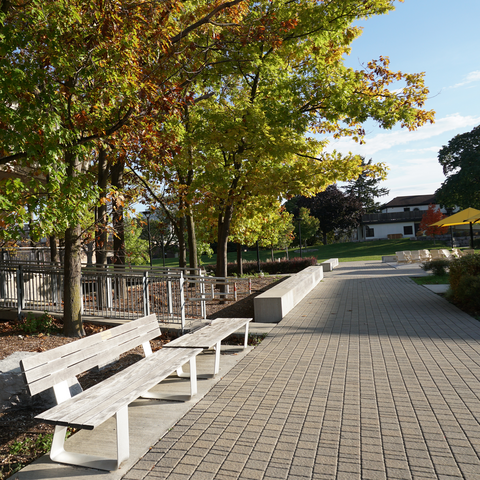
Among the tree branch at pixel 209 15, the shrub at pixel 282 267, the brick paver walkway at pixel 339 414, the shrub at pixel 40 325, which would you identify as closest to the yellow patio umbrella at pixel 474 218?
the shrub at pixel 282 267

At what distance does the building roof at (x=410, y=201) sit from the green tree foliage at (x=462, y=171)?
2483 centimetres

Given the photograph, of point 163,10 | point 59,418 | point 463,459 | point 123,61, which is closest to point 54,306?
point 123,61

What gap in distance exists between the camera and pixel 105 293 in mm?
10195

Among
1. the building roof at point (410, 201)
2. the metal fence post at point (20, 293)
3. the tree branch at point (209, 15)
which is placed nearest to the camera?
the tree branch at point (209, 15)

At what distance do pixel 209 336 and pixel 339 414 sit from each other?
2249 mm

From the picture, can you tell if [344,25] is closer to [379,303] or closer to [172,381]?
[379,303]

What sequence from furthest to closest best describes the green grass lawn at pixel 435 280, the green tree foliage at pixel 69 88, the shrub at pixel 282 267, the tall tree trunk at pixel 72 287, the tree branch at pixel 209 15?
1. the shrub at pixel 282 267
2. the green grass lawn at pixel 435 280
3. the tall tree trunk at pixel 72 287
4. the tree branch at pixel 209 15
5. the green tree foliage at pixel 69 88

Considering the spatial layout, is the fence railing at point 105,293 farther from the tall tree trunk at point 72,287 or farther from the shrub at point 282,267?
the shrub at point 282,267

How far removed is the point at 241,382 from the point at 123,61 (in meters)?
5.48

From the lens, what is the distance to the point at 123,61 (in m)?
6.96

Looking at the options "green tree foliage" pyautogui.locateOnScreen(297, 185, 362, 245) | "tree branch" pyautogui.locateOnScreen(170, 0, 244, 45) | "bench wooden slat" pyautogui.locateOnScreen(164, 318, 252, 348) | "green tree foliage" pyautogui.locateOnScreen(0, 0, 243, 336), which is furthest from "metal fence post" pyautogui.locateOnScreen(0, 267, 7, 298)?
"green tree foliage" pyautogui.locateOnScreen(297, 185, 362, 245)

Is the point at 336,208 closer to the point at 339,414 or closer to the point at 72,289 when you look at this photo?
the point at 72,289

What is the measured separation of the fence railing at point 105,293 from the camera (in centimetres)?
941

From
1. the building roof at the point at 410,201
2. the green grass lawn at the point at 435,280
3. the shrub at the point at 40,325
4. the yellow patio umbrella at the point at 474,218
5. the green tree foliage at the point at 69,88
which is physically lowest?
the green grass lawn at the point at 435,280
